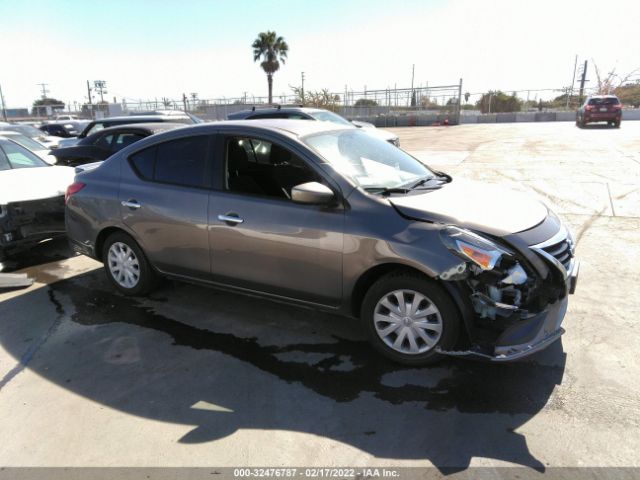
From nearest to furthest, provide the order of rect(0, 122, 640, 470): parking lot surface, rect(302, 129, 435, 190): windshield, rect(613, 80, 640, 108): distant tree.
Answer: rect(0, 122, 640, 470): parking lot surface < rect(302, 129, 435, 190): windshield < rect(613, 80, 640, 108): distant tree

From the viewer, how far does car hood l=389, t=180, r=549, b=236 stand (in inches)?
125

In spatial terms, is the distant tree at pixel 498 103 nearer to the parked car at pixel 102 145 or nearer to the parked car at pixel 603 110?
the parked car at pixel 603 110

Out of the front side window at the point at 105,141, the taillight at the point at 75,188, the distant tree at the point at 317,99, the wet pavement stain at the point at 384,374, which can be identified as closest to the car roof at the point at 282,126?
the taillight at the point at 75,188

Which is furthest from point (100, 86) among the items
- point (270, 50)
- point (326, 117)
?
point (326, 117)

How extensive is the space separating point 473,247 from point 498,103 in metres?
39.1

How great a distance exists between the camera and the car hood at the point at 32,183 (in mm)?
5559

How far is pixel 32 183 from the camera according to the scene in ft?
19.4

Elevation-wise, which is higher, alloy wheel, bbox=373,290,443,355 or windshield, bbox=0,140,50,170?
windshield, bbox=0,140,50,170

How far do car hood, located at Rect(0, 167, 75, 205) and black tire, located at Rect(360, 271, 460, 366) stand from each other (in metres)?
4.47

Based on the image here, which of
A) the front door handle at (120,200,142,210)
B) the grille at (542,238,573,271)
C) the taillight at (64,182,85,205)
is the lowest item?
the grille at (542,238,573,271)

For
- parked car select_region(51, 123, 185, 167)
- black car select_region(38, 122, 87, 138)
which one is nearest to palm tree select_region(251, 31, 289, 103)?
black car select_region(38, 122, 87, 138)

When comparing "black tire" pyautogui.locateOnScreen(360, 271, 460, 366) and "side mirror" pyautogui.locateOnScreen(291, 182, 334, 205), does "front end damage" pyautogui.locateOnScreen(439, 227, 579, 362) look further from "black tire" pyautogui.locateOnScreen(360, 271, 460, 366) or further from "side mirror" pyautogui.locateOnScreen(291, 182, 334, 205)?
"side mirror" pyautogui.locateOnScreen(291, 182, 334, 205)

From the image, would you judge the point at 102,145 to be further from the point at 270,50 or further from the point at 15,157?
the point at 270,50

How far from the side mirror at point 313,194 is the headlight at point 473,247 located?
33.1 inches
